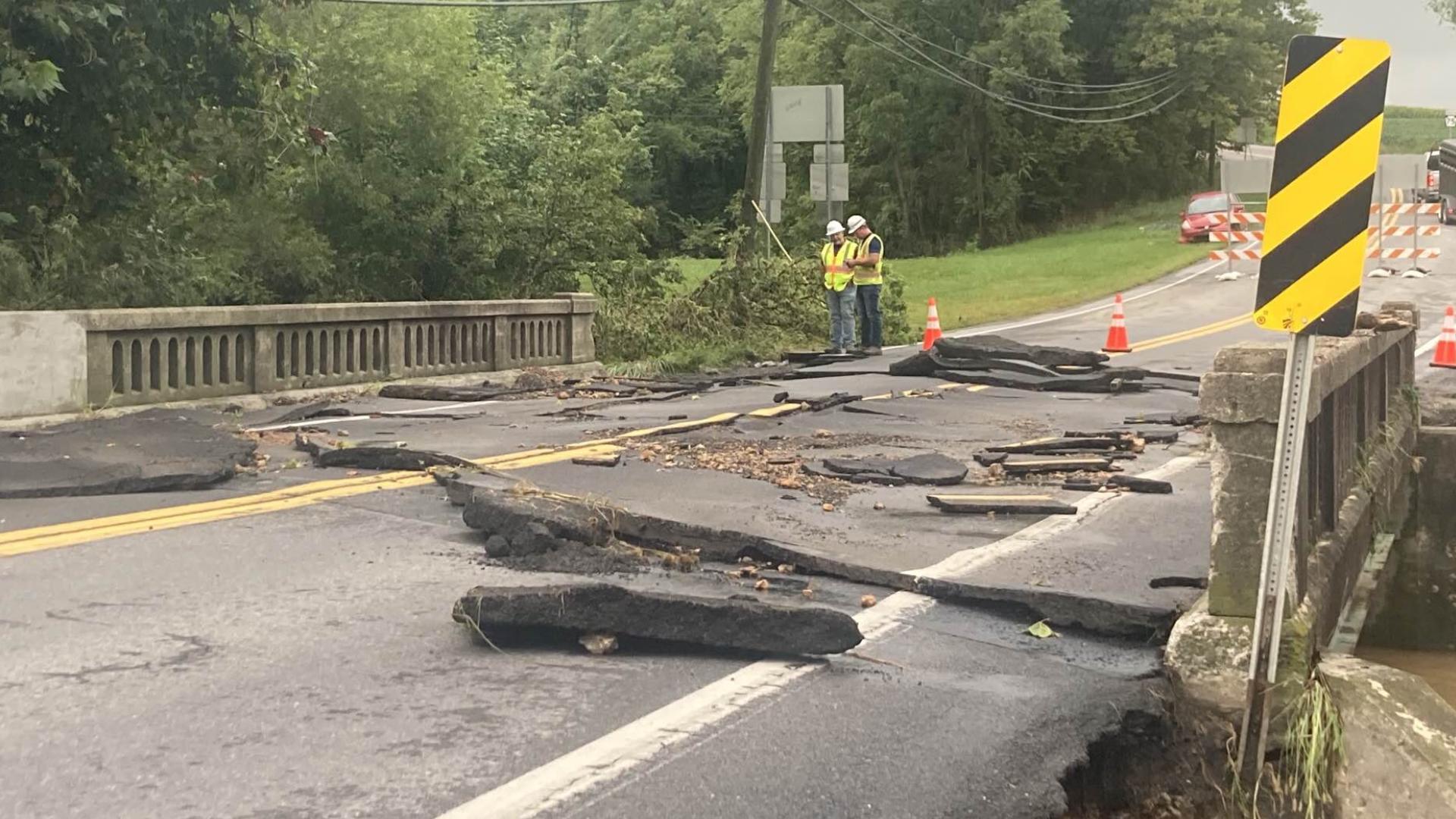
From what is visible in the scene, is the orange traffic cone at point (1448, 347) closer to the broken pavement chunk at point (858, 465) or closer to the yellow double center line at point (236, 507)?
the broken pavement chunk at point (858, 465)

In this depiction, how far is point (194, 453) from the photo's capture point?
338 inches

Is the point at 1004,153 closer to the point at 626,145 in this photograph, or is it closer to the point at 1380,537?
the point at 626,145

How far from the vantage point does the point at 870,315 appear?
2033 centimetres

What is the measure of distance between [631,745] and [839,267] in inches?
635

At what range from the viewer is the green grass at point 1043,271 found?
30.8 meters

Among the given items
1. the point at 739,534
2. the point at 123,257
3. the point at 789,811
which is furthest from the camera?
the point at 123,257

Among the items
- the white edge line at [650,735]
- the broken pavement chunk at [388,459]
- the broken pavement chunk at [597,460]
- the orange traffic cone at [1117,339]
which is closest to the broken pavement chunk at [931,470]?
the broken pavement chunk at [597,460]

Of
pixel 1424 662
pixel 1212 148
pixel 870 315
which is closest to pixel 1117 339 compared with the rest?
pixel 870 315

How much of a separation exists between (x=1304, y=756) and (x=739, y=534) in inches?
111

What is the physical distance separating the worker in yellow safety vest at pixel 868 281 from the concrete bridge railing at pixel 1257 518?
12738 mm

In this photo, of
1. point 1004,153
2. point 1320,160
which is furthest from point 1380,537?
point 1004,153

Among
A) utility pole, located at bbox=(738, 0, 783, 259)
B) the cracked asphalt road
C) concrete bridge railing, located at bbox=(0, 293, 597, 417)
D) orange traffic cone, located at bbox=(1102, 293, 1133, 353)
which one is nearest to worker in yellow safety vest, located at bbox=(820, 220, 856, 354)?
utility pole, located at bbox=(738, 0, 783, 259)

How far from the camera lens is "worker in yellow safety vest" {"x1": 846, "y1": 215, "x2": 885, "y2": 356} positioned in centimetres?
1964

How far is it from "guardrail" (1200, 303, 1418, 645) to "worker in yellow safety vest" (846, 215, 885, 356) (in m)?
10.8
